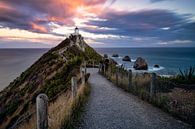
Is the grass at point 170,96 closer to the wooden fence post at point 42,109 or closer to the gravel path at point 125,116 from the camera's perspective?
the gravel path at point 125,116

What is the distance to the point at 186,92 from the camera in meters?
14.3

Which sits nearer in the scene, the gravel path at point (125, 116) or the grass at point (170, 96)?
the gravel path at point (125, 116)

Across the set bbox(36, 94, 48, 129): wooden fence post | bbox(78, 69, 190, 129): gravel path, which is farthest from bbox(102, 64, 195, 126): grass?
bbox(36, 94, 48, 129): wooden fence post

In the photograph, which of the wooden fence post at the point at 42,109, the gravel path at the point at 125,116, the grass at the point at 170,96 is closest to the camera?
the wooden fence post at the point at 42,109

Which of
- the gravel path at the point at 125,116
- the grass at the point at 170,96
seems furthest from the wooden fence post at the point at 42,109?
the grass at the point at 170,96

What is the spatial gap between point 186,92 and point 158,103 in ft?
12.9

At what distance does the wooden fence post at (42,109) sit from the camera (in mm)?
5609

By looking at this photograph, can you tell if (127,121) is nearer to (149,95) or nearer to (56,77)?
(149,95)

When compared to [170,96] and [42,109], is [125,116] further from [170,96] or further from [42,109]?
[42,109]

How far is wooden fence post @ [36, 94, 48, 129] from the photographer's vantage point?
561cm

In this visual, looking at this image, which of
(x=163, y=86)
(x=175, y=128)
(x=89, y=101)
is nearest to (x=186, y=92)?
(x=163, y=86)

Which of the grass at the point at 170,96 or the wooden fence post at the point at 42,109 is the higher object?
the wooden fence post at the point at 42,109

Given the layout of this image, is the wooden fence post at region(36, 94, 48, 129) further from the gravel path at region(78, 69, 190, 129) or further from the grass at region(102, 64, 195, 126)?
the grass at region(102, 64, 195, 126)

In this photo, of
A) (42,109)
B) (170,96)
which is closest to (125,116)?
(170,96)
